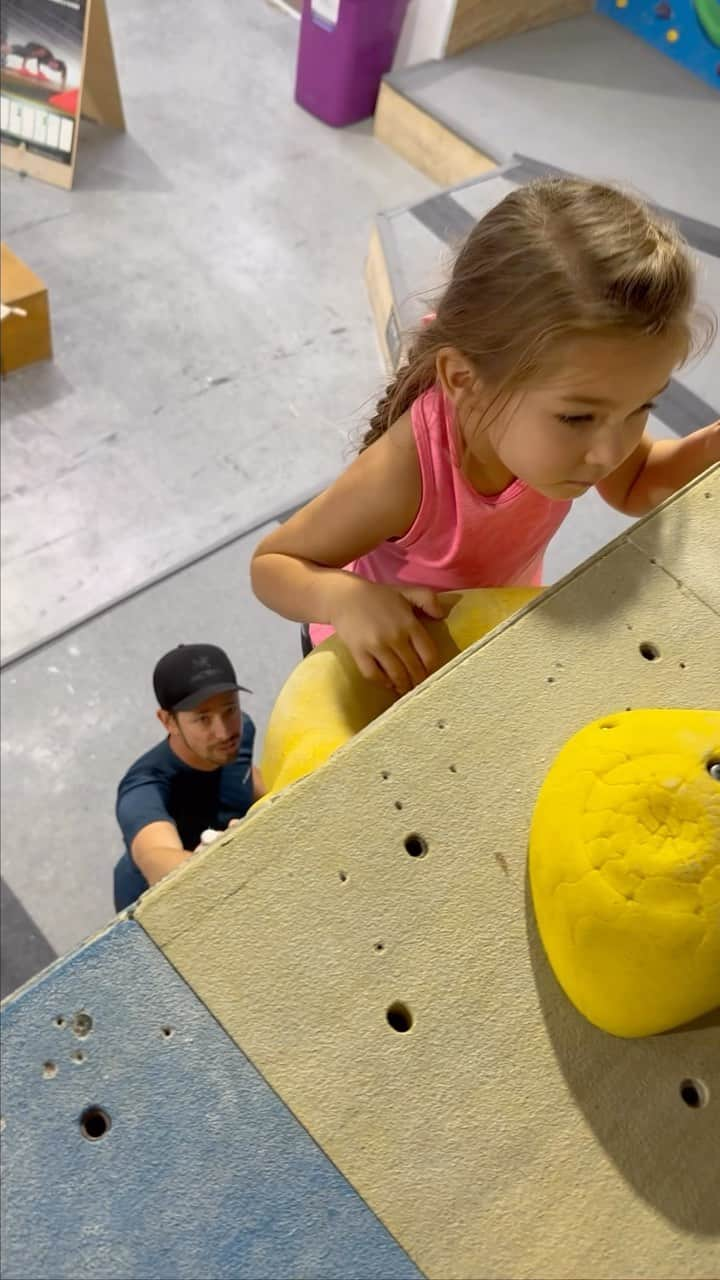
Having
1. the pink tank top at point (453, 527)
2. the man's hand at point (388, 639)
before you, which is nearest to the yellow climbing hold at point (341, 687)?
the man's hand at point (388, 639)

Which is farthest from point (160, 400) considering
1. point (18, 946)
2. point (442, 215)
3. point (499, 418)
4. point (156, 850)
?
point (499, 418)

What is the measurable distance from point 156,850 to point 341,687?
0.63 m

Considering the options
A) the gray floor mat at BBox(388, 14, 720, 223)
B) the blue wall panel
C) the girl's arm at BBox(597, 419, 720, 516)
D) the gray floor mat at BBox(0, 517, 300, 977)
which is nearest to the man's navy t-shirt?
the gray floor mat at BBox(0, 517, 300, 977)

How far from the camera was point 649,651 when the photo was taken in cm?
77

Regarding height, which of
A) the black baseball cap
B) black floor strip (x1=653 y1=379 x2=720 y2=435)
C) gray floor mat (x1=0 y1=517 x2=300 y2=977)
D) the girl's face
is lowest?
gray floor mat (x1=0 y1=517 x2=300 y2=977)

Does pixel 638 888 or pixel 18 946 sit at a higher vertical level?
pixel 638 888

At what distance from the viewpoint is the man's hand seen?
2.82 ft

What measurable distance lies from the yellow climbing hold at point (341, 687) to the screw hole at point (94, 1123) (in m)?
0.34

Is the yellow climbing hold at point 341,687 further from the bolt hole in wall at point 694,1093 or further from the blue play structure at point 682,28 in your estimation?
the blue play structure at point 682,28

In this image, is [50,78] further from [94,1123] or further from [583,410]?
[94,1123]

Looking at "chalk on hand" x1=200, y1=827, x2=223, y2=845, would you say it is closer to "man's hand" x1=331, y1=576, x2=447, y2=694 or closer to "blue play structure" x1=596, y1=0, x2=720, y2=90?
"man's hand" x1=331, y1=576, x2=447, y2=694

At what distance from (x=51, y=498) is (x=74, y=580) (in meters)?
0.25

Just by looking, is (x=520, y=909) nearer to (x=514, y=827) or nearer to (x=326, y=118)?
(x=514, y=827)

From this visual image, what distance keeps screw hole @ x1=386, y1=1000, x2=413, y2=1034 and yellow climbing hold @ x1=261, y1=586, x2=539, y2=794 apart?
280 millimetres
